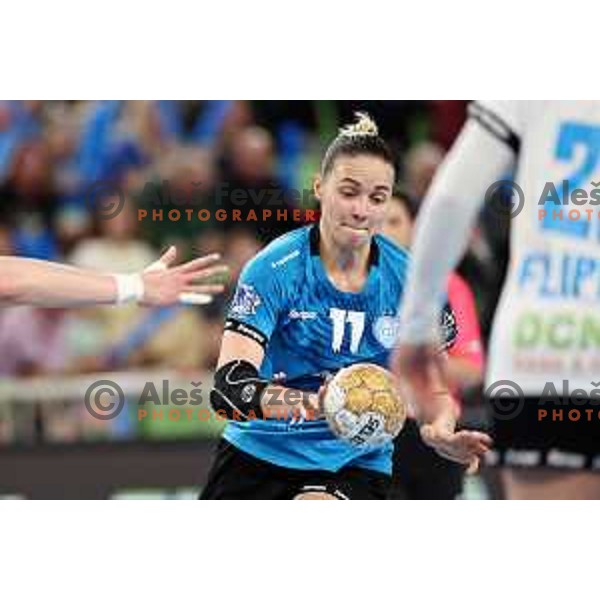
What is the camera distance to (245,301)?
5.21m

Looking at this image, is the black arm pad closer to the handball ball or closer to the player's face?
the handball ball

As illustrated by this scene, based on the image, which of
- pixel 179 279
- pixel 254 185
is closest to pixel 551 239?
pixel 254 185

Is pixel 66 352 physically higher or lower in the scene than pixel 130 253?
lower

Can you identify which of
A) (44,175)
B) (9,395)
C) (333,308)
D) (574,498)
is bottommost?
(574,498)

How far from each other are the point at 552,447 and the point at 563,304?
53 centimetres

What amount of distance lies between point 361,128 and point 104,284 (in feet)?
3.52

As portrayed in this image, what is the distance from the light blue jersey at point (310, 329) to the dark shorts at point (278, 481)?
32mm

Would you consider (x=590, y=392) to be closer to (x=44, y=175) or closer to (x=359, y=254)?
(x=359, y=254)

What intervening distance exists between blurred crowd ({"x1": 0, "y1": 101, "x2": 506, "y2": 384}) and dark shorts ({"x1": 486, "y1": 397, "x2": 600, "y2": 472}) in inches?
14.0

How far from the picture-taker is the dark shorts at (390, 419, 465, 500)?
5.26 m

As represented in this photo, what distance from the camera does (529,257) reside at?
5.32 meters

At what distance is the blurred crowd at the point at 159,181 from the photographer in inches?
208

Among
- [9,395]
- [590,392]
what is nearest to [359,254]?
[590,392]

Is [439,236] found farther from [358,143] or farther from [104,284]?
[104,284]
